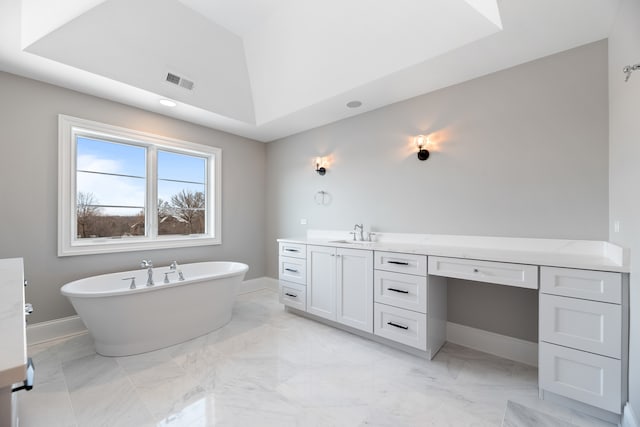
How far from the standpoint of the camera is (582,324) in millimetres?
1669

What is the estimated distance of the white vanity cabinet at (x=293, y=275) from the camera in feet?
10.7

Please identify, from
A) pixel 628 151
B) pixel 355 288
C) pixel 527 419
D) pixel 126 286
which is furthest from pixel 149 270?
pixel 628 151

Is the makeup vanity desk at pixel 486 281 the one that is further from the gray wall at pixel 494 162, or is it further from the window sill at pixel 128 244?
the window sill at pixel 128 244

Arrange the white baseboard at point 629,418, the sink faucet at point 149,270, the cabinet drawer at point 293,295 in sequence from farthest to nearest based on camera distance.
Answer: the cabinet drawer at point 293,295
the sink faucet at point 149,270
the white baseboard at point 629,418

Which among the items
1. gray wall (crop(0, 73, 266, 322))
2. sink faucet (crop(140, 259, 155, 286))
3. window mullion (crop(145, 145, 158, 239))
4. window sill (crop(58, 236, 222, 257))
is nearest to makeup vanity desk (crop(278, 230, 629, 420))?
window sill (crop(58, 236, 222, 257))

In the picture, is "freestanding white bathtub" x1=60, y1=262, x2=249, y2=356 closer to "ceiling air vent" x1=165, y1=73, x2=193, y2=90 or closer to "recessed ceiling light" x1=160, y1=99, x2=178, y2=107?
"recessed ceiling light" x1=160, y1=99, x2=178, y2=107

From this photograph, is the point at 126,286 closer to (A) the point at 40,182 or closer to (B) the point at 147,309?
(B) the point at 147,309

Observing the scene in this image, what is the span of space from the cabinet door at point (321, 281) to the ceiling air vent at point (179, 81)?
7.31ft

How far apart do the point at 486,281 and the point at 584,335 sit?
0.57 m

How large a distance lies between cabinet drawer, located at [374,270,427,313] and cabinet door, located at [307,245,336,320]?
552 millimetres

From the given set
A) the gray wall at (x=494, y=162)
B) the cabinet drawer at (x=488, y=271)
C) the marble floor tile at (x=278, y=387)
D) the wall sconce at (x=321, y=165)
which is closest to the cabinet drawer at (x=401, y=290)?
the cabinet drawer at (x=488, y=271)

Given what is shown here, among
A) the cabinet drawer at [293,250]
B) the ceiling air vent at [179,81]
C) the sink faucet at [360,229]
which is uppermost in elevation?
the ceiling air vent at [179,81]

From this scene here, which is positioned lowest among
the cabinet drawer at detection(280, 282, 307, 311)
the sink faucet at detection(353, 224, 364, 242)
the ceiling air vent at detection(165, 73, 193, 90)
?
the cabinet drawer at detection(280, 282, 307, 311)

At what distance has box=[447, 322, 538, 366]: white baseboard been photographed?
227cm
